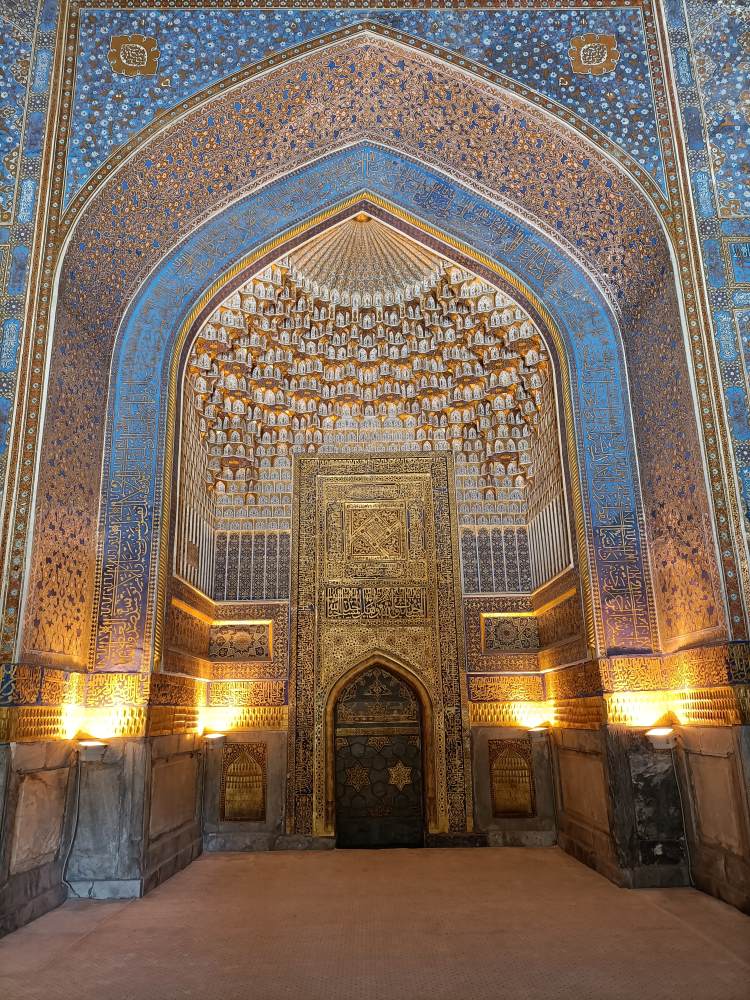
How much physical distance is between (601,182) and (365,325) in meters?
2.94

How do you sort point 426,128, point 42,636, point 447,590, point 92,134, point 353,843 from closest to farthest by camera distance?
point 42,636 → point 92,134 → point 426,128 → point 353,843 → point 447,590

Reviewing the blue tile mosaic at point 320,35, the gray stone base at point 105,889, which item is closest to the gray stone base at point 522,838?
the gray stone base at point 105,889

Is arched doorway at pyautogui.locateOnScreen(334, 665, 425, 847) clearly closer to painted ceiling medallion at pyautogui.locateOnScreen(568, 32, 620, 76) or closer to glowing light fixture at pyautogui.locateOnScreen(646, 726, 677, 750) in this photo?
glowing light fixture at pyautogui.locateOnScreen(646, 726, 677, 750)

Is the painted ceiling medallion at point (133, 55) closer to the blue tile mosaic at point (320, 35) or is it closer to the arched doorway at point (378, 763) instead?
the blue tile mosaic at point (320, 35)

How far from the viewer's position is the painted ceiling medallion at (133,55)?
599 centimetres

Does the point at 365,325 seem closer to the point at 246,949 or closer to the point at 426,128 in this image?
the point at 426,128

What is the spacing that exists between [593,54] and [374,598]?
570cm

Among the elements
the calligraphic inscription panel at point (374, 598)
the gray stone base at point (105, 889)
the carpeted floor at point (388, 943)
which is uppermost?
the calligraphic inscription panel at point (374, 598)

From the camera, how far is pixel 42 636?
499cm

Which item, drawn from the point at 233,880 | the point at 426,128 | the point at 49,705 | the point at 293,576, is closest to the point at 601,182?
the point at 426,128

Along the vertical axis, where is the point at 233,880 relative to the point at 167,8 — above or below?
below

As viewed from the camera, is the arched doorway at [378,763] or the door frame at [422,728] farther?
the arched doorway at [378,763]

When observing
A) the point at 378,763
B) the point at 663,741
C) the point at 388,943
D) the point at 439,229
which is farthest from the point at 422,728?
the point at 439,229

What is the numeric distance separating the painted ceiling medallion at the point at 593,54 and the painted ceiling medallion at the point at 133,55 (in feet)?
11.4
